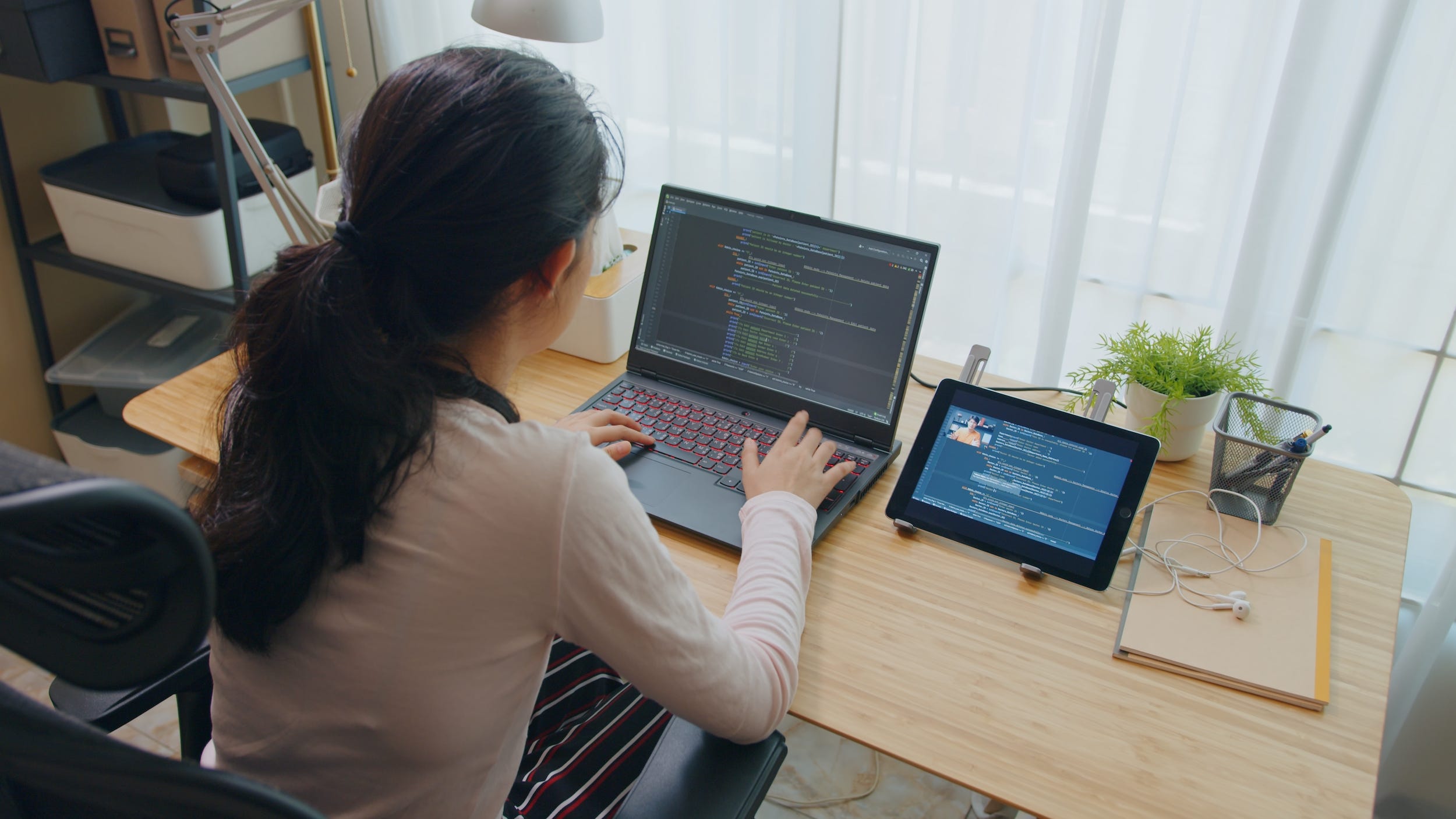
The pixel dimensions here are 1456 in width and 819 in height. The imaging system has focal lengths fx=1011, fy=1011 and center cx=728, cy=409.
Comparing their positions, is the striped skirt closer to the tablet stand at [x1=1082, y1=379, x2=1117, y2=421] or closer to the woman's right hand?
the woman's right hand

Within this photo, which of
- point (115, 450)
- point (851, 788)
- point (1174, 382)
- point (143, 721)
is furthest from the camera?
point (115, 450)

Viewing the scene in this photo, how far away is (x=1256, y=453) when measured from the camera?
113 cm

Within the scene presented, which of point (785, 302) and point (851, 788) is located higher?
point (785, 302)

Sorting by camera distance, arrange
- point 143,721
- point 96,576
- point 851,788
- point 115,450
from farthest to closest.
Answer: point 115,450
point 143,721
point 851,788
point 96,576

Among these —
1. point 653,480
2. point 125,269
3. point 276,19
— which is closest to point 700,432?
point 653,480

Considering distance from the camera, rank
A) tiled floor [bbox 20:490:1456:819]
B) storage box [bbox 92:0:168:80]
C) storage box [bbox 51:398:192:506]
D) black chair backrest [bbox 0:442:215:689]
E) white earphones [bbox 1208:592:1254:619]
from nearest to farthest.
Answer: black chair backrest [bbox 0:442:215:689]
white earphones [bbox 1208:592:1254:619]
tiled floor [bbox 20:490:1456:819]
storage box [bbox 92:0:168:80]
storage box [bbox 51:398:192:506]

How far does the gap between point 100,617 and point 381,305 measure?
352 mm

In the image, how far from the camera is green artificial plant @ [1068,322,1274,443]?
119cm

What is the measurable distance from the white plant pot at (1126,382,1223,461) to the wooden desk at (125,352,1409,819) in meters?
0.05

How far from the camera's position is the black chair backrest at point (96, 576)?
0.39 meters

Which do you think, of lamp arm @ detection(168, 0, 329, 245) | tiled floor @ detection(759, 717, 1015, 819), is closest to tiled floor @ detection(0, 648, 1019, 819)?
tiled floor @ detection(759, 717, 1015, 819)

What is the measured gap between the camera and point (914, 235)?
1.82 metres

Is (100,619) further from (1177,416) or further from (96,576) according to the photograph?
(1177,416)

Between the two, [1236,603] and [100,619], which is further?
[1236,603]
